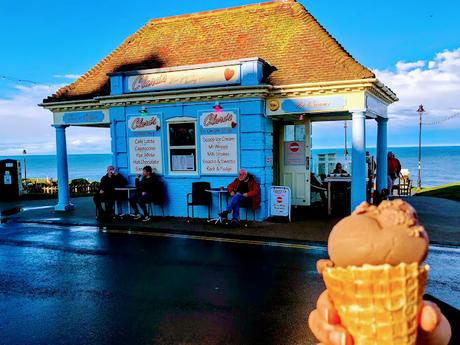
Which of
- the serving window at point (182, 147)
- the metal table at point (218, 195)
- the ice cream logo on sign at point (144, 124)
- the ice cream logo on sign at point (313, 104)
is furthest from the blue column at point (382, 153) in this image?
the ice cream logo on sign at point (144, 124)

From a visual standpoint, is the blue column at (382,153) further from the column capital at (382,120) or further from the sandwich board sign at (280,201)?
the sandwich board sign at (280,201)

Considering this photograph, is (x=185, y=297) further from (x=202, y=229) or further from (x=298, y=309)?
(x=202, y=229)

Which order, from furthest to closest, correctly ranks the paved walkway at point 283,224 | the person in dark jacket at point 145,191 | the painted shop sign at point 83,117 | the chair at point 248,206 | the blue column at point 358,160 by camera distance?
the painted shop sign at point 83,117
the person in dark jacket at point 145,191
the chair at point 248,206
the blue column at point 358,160
the paved walkway at point 283,224

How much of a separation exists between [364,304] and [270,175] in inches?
406

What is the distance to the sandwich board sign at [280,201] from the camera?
1175 cm

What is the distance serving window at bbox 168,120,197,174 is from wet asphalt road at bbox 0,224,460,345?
3.72 metres

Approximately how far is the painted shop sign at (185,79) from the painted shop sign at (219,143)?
957 millimetres

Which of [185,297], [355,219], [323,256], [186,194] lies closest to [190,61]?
[186,194]

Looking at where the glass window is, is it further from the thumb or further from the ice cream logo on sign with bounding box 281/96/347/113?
the thumb

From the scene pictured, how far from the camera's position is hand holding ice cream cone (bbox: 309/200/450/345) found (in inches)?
77.9

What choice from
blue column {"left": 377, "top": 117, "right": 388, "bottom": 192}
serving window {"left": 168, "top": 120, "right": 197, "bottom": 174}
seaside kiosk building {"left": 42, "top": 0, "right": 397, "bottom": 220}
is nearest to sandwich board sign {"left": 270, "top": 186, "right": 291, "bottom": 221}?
seaside kiosk building {"left": 42, "top": 0, "right": 397, "bottom": 220}

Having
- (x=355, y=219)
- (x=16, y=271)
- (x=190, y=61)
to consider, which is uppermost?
(x=190, y=61)

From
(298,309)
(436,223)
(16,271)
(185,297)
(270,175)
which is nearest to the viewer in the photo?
(298,309)

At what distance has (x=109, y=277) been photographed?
23.2ft
